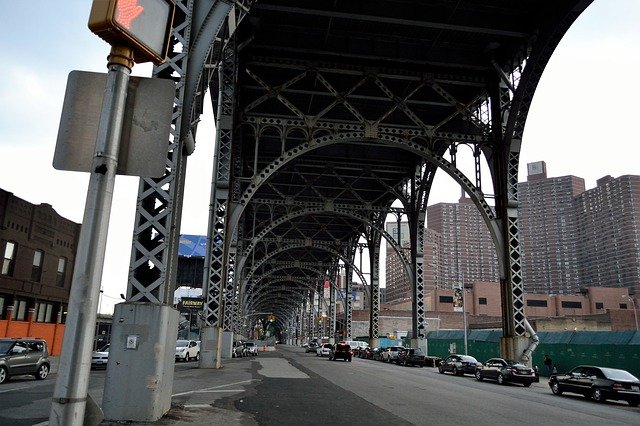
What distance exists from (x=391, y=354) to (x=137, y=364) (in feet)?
124

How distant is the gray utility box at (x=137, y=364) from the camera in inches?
328

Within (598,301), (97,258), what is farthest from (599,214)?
(97,258)

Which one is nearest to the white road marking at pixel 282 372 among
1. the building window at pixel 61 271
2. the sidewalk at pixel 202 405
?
the sidewalk at pixel 202 405

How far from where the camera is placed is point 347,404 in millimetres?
12648

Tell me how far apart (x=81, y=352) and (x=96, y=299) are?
1.08 feet

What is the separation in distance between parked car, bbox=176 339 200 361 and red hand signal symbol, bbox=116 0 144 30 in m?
32.0

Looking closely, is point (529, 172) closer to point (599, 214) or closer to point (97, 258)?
point (599, 214)

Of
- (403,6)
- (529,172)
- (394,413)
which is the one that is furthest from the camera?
(529,172)

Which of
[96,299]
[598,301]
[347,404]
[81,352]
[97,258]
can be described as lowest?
[347,404]

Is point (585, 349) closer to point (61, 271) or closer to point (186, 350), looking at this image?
point (186, 350)

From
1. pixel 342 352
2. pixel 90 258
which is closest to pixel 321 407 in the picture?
pixel 90 258

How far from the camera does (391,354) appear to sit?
4391 centimetres

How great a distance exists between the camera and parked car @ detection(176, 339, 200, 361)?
3400 cm

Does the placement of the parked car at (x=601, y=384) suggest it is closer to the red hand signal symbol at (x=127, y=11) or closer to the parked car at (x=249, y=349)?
the red hand signal symbol at (x=127, y=11)
